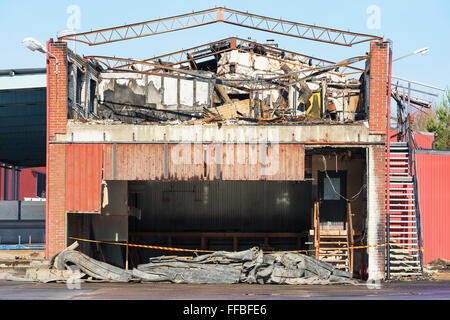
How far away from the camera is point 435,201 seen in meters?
26.2

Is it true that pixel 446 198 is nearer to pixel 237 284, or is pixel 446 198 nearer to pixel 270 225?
pixel 270 225

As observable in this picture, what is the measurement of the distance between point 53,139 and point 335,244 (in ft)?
42.2

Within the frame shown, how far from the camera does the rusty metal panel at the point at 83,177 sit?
2011 cm

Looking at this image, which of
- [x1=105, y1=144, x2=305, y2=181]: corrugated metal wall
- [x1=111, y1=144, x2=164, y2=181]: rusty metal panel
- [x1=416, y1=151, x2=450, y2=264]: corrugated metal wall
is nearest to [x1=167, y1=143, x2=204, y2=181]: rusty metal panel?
[x1=105, y1=144, x2=305, y2=181]: corrugated metal wall

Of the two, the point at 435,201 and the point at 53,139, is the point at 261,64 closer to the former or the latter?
the point at 435,201

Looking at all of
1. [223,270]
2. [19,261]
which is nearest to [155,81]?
[19,261]

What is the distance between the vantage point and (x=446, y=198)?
26.2 meters

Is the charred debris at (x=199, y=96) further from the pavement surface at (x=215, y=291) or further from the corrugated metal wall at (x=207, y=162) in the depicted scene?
the pavement surface at (x=215, y=291)

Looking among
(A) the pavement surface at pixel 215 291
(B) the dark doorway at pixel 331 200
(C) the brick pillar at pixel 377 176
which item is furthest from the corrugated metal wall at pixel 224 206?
(A) the pavement surface at pixel 215 291

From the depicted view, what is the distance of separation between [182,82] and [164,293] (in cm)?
1351

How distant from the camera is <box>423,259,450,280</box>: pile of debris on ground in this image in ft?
70.3

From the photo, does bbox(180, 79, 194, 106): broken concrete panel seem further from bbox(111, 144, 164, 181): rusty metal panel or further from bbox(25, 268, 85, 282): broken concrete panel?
bbox(25, 268, 85, 282): broken concrete panel

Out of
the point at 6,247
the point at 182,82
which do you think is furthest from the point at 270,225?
the point at 6,247

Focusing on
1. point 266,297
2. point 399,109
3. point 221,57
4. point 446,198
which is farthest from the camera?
point 221,57
